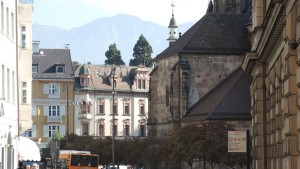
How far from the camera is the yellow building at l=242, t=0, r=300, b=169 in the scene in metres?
26.1

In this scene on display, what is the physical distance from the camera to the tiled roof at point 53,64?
146375 millimetres

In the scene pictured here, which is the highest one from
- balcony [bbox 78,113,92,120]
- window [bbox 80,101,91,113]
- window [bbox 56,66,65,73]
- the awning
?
window [bbox 56,66,65,73]

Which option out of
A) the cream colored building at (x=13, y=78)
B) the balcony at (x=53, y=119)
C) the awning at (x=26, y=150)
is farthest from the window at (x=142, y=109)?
the cream colored building at (x=13, y=78)

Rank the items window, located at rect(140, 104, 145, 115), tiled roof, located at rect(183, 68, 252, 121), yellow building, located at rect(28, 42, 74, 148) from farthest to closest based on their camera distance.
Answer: window, located at rect(140, 104, 145, 115) → yellow building, located at rect(28, 42, 74, 148) → tiled roof, located at rect(183, 68, 252, 121)

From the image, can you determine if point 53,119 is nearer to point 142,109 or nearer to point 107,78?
point 107,78

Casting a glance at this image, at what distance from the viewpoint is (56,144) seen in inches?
1768

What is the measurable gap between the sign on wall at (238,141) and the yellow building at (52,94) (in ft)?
348

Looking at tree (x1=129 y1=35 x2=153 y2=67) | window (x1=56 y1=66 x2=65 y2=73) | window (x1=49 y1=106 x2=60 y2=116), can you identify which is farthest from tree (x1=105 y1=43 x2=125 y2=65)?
window (x1=49 y1=106 x2=60 y2=116)

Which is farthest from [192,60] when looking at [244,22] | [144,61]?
[144,61]

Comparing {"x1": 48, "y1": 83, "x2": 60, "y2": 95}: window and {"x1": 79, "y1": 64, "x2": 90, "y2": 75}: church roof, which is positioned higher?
{"x1": 79, "y1": 64, "x2": 90, "y2": 75}: church roof

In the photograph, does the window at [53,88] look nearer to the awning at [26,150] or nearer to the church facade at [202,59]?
the church facade at [202,59]

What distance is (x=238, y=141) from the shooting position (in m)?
39.6

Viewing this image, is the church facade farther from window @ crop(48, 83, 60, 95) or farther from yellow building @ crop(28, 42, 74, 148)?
window @ crop(48, 83, 60, 95)

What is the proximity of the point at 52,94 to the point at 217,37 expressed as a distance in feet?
145
